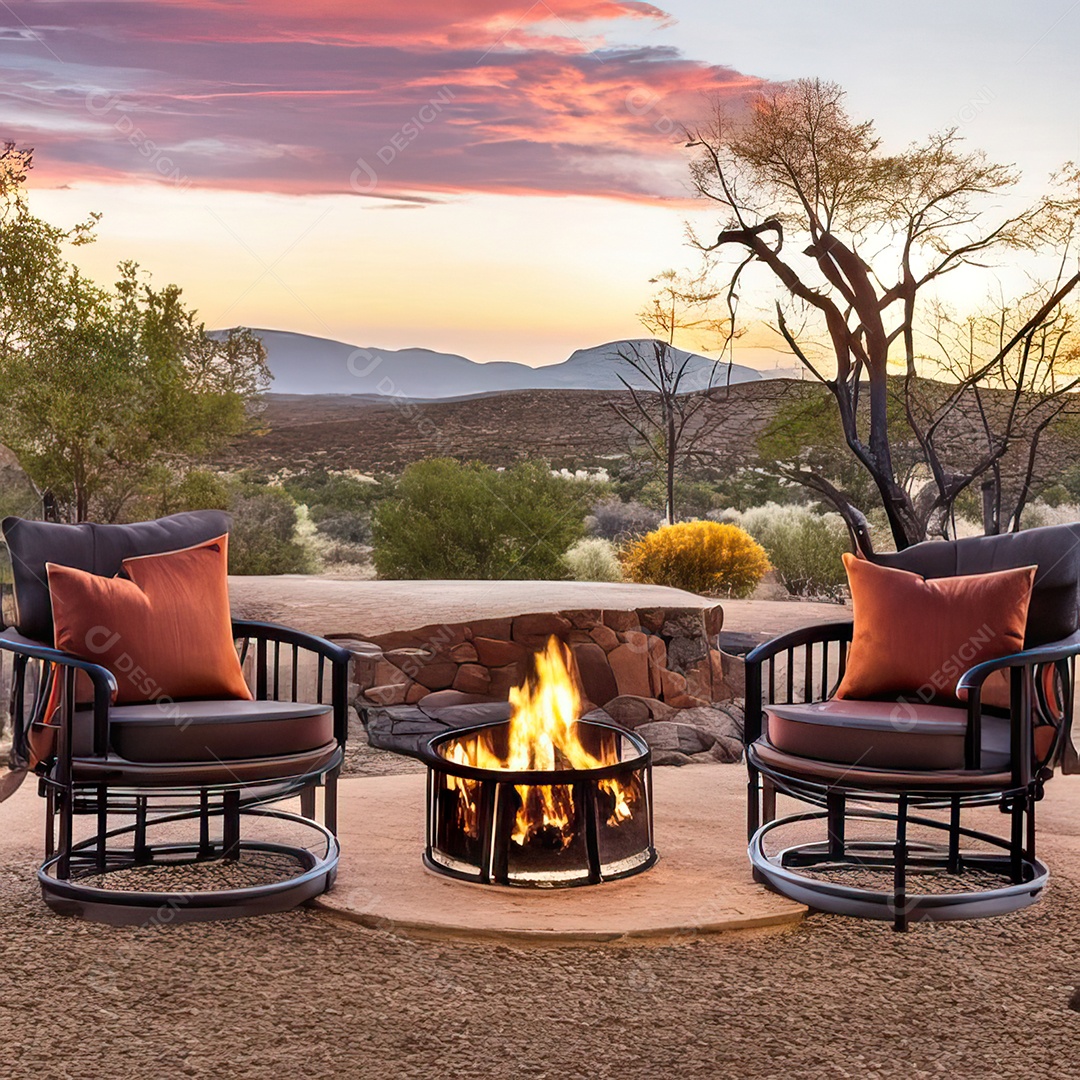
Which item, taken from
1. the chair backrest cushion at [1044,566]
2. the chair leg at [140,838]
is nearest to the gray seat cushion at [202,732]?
the chair leg at [140,838]

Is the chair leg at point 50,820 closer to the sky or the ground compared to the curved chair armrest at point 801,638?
closer to the ground

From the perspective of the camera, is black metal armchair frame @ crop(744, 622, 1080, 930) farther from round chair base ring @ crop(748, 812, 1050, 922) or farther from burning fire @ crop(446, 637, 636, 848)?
burning fire @ crop(446, 637, 636, 848)

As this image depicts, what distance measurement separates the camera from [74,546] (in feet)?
9.45

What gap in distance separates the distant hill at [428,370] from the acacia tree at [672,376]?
7 centimetres

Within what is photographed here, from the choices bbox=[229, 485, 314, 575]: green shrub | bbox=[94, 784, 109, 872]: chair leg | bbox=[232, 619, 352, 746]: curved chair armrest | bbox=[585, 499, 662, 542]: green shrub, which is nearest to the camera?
bbox=[94, 784, 109, 872]: chair leg

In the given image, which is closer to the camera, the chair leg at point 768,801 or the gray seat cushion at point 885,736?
the gray seat cushion at point 885,736

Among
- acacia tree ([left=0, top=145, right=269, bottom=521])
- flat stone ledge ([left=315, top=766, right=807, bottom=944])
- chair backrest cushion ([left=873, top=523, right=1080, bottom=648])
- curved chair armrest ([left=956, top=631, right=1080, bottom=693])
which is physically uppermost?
acacia tree ([left=0, top=145, right=269, bottom=521])

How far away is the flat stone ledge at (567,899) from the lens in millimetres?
2389

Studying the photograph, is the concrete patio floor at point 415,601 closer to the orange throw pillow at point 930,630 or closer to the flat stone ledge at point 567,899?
the flat stone ledge at point 567,899

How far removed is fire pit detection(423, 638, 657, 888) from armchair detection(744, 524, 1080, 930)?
31cm

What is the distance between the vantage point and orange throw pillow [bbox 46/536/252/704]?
2646mm

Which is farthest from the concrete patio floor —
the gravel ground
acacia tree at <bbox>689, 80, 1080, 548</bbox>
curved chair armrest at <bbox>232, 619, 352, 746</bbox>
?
acacia tree at <bbox>689, 80, 1080, 548</bbox>

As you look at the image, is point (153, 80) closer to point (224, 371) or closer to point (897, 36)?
point (224, 371)

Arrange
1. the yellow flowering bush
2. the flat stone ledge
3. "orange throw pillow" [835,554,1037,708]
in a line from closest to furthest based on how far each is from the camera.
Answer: the flat stone ledge
"orange throw pillow" [835,554,1037,708]
the yellow flowering bush
